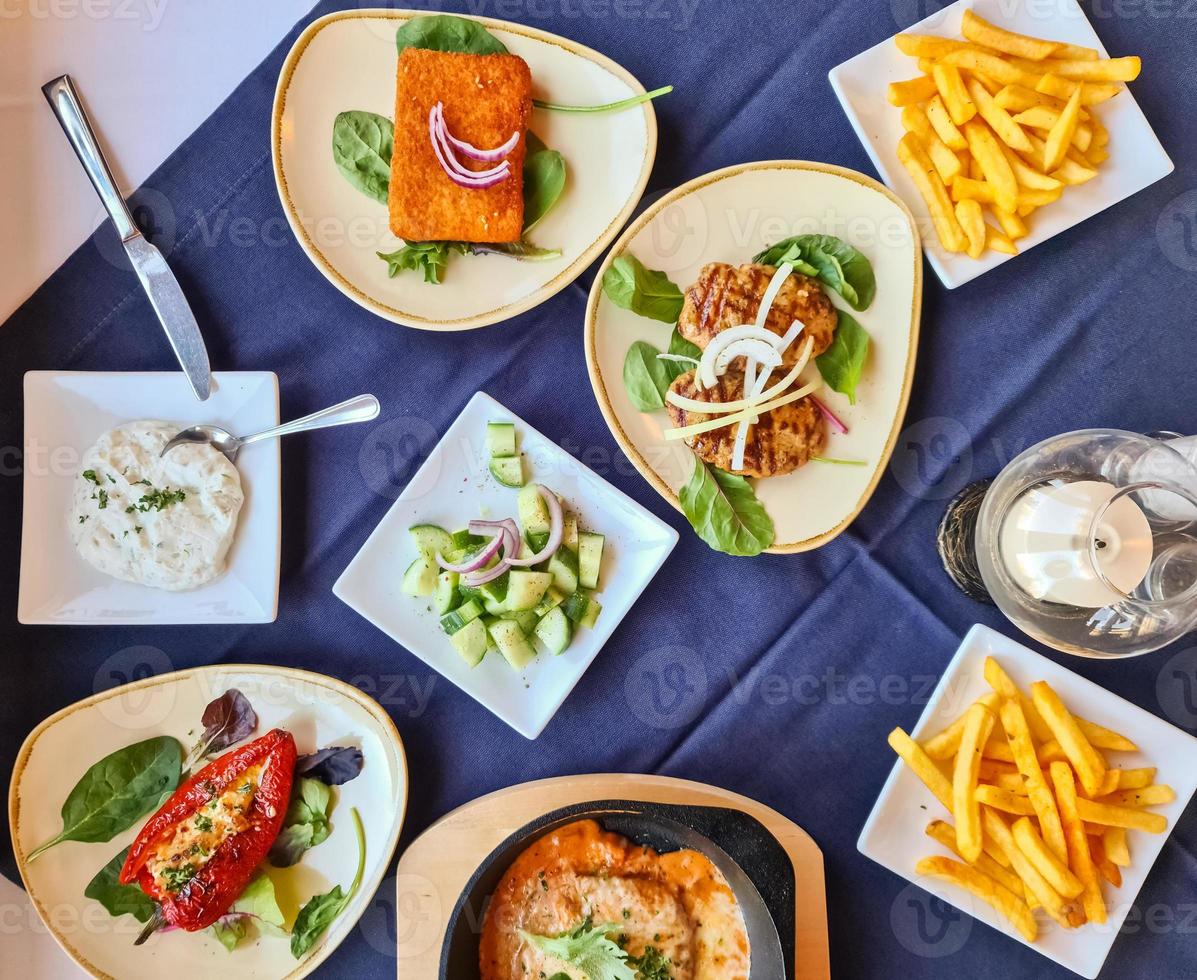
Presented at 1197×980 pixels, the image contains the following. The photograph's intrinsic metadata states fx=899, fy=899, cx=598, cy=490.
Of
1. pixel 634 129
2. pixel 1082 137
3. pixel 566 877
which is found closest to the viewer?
pixel 566 877

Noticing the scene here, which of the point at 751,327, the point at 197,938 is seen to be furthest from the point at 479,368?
the point at 197,938

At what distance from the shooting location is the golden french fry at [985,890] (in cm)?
195

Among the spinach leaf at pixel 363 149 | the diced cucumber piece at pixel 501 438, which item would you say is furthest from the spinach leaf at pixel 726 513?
the spinach leaf at pixel 363 149

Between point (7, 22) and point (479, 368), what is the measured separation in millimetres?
1441

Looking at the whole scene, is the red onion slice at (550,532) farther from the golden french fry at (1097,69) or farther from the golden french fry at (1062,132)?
the golden french fry at (1097,69)

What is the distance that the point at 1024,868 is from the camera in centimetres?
193

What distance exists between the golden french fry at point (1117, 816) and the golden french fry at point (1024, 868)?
6.1 inches

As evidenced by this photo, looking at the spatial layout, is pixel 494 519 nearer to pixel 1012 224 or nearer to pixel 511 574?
pixel 511 574

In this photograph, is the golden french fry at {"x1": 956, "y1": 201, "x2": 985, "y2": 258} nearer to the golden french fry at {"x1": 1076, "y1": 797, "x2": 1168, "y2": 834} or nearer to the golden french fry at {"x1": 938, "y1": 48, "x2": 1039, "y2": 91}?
the golden french fry at {"x1": 938, "y1": 48, "x2": 1039, "y2": 91}

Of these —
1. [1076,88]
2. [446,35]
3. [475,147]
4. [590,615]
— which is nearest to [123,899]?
[590,615]

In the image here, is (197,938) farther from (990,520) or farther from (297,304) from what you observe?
(990,520)

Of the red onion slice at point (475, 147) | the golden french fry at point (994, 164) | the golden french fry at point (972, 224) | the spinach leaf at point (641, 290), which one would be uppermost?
the golden french fry at point (994, 164)

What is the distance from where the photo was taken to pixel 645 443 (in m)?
2.12

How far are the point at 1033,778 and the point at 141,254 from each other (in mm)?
2367
